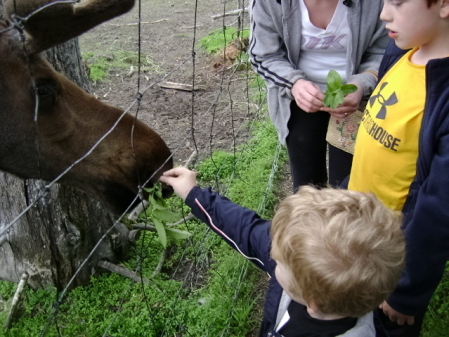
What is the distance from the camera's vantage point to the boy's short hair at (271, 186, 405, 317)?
1331mm

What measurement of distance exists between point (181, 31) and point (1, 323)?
7.59m

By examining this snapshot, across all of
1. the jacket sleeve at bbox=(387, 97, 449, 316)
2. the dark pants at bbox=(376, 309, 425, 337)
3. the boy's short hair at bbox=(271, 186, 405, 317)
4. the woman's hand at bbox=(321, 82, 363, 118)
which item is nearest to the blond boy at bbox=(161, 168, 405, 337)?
the boy's short hair at bbox=(271, 186, 405, 317)

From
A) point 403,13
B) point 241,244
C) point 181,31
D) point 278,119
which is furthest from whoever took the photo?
point 181,31

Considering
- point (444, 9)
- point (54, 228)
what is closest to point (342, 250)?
point (444, 9)

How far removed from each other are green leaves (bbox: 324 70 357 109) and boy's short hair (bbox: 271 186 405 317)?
33.1 inches

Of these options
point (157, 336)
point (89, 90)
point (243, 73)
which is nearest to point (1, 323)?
point (157, 336)

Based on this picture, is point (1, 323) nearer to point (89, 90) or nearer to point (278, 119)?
point (89, 90)

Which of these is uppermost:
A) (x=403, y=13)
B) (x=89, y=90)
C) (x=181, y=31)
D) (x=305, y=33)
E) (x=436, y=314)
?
(x=403, y=13)

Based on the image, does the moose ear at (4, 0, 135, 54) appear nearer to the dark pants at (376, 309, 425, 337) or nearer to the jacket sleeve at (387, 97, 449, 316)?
the jacket sleeve at (387, 97, 449, 316)

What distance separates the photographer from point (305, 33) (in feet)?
8.09

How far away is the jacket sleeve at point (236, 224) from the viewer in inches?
75.4

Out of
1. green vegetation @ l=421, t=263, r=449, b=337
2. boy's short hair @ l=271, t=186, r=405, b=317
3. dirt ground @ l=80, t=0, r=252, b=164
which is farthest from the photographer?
dirt ground @ l=80, t=0, r=252, b=164

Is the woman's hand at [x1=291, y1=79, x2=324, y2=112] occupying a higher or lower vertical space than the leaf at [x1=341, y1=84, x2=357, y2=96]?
lower

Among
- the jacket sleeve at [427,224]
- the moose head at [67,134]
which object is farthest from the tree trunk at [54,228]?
the jacket sleeve at [427,224]
